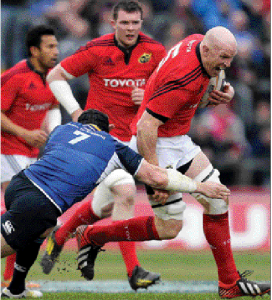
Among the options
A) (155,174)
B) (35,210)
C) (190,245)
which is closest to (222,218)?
(155,174)

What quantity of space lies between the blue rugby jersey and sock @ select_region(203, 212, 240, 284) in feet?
3.40

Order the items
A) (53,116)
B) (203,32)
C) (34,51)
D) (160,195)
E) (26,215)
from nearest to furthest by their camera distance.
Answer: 1. (26,215)
2. (160,195)
3. (34,51)
4. (53,116)
5. (203,32)

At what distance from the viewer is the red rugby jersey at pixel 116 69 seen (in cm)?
687

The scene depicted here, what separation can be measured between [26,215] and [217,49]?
193 centimetres

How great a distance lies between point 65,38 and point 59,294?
5611 millimetres

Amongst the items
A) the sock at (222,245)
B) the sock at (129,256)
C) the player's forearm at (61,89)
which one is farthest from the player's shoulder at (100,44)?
the sock at (222,245)

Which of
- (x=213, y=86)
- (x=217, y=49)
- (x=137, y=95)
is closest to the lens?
(x=217, y=49)

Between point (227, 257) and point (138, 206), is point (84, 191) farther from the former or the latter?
point (138, 206)

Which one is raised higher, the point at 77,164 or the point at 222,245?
the point at 77,164

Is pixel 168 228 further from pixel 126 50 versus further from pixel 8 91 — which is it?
pixel 8 91

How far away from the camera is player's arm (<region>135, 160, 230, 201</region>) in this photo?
5.42 m

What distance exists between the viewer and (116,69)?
6891 mm

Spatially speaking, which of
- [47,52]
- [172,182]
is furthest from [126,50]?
[172,182]

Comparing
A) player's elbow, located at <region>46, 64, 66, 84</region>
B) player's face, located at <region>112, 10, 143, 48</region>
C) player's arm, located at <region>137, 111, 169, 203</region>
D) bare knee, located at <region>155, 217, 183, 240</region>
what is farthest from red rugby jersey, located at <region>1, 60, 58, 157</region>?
bare knee, located at <region>155, 217, 183, 240</region>
